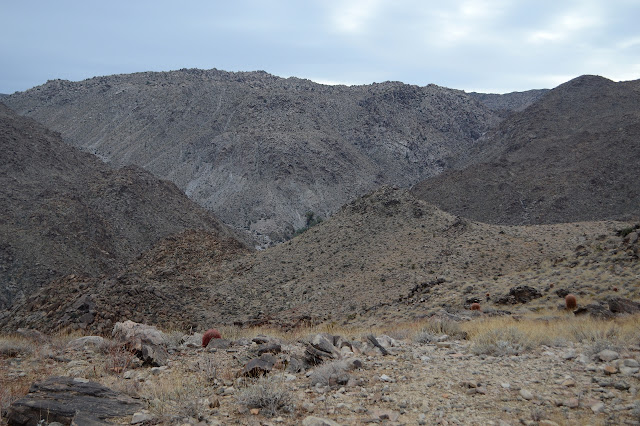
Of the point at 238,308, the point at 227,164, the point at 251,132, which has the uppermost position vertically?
the point at 251,132

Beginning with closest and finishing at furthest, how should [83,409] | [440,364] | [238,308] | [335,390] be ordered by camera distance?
[83,409]
[335,390]
[440,364]
[238,308]

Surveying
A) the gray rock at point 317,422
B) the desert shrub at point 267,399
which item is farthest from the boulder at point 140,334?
the gray rock at point 317,422

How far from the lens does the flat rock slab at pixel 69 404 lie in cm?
457

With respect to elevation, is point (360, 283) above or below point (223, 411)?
below

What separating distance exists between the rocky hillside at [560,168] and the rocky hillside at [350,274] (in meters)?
21.1

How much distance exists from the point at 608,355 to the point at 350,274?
49.3ft

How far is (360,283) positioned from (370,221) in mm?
6061

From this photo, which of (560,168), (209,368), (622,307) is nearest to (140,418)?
(209,368)

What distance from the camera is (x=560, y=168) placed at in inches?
2076

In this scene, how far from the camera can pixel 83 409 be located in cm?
476

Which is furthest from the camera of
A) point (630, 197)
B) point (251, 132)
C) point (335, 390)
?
point (251, 132)

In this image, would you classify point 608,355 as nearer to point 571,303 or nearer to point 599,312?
point 599,312

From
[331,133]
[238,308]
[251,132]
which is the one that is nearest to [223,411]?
[238,308]

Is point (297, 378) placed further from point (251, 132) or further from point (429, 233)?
point (251, 132)
